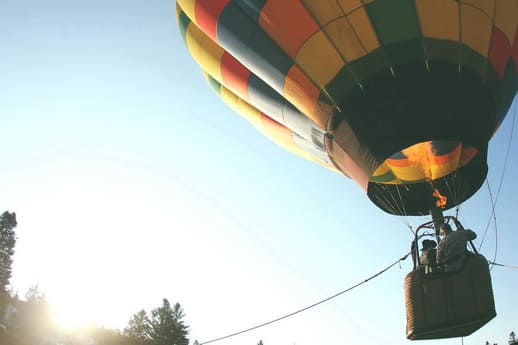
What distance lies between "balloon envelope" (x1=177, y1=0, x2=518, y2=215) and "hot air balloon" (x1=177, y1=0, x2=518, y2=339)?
11mm

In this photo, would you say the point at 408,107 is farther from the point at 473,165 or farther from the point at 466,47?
the point at 473,165

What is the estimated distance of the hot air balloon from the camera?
5.70m

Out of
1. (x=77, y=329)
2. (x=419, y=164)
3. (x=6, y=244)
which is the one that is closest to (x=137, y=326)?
(x=77, y=329)

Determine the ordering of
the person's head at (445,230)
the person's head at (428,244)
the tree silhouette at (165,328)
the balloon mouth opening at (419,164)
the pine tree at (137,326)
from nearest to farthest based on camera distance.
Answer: the person's head at (445,230) < the person's head at (428,244) < the balloon mouth opening at (419,164) < the tree silhouette at (165,328) < the pine tree at (137,326)

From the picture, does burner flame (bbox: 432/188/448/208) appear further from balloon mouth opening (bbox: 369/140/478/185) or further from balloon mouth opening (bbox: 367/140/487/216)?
balloon mouth opening (bbox: 369/140/478/185)

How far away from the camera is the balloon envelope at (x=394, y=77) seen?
5.72 meters

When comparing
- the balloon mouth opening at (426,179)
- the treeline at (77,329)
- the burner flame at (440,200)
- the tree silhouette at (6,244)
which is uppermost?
the tree silhouette at (6,244)

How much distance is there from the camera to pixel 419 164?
285 inches

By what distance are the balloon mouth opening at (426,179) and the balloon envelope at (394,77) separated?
14 mm

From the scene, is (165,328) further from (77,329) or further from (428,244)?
(428,244)

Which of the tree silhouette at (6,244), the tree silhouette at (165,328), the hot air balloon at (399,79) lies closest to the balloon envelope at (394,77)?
the hot air balloon at (399,79)

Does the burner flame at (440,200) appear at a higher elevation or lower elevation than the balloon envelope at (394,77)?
lower

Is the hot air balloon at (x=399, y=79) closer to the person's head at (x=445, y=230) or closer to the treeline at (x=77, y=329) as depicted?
the person's head at (x=445, y=230)

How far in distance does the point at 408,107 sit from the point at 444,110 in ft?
1.27
